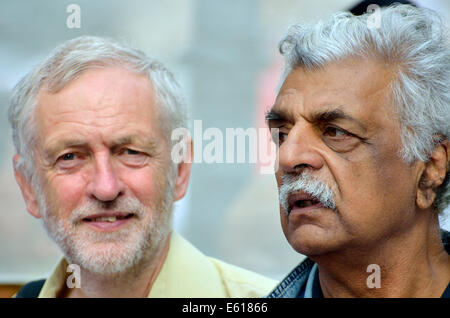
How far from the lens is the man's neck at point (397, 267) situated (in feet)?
6.32

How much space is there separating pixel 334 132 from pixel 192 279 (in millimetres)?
932

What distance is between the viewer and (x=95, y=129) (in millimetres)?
2258

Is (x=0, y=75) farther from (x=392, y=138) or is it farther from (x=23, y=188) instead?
(x=392, y=138)

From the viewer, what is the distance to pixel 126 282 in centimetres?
239

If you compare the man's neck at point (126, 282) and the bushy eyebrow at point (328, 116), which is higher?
the bushy eyebrow at point (328, 116)

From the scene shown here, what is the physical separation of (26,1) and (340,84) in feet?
6.23

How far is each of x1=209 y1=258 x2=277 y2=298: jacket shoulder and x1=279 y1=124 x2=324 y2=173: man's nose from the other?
2.41 ft

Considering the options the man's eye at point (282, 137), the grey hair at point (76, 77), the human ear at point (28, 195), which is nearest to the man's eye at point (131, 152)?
the grey hair at point (76, 77)

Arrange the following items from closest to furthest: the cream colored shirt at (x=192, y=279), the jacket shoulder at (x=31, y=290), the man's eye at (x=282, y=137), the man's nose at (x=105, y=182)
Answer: the man's eye at (x=282, y=137) < the man's nose at (x=105, y=182) < the cream colored shirt at (x=192, y=279) < the jacket shoulder at (x=31, y=290)

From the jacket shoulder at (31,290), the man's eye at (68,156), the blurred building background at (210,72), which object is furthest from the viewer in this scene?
the blurred building background at (210,72)

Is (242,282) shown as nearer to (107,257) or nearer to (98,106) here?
(107,257)

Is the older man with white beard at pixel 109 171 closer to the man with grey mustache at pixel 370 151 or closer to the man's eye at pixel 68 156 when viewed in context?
the man's eye at pixel 68 156

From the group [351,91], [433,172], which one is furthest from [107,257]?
[433,172]
